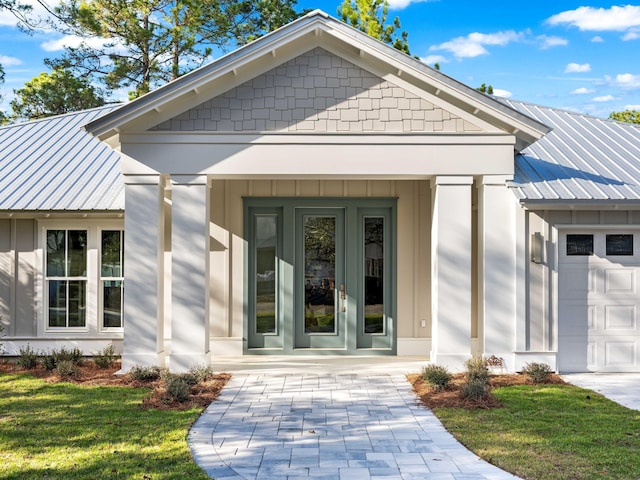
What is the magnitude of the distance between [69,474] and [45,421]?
210cm

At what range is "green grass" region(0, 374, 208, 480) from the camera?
5449 millimetres

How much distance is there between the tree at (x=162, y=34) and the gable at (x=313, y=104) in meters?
15.0

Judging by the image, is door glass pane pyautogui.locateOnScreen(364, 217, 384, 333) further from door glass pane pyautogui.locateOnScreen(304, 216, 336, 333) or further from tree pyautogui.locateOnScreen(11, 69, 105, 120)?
tree pyautogui.locateOnScreen(11, 69, 105, 120)

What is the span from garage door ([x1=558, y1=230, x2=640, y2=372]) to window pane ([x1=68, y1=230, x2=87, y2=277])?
8.42 metres

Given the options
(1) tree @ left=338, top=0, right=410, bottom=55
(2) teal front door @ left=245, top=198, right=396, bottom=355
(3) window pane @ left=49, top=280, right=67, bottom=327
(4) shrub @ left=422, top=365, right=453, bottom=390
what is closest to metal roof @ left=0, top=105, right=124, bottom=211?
(3) window pane @ left=49, top=280, right=67, bottom=327

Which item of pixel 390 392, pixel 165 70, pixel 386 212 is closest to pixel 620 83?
pixel 165 70

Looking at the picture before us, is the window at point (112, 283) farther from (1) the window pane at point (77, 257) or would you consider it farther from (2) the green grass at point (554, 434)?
(2) the green grass at point (554, 434)

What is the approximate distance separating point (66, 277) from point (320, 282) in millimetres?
4744

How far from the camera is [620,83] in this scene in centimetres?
6028

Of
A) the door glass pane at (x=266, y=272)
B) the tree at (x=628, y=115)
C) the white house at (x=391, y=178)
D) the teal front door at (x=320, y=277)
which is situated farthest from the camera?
the tree at (x=628, y=115)

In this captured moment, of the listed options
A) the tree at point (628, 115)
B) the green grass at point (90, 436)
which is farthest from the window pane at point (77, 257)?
the tree at point (628, 115)

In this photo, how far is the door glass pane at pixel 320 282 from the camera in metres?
12.2

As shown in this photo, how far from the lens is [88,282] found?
11492 mm

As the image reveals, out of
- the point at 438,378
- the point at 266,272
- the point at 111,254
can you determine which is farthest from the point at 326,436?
the point at 111,254
